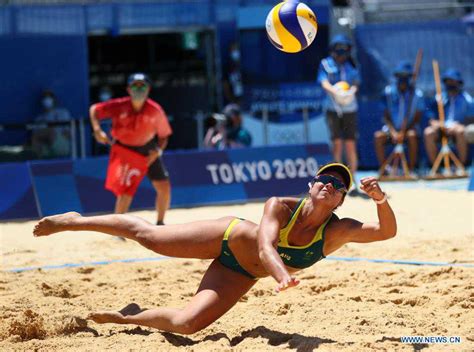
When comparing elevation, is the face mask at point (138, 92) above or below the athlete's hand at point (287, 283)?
above

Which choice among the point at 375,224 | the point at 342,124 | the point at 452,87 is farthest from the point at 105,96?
the point at 375,224

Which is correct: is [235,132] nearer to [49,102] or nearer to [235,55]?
[235,55]

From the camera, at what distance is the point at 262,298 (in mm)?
6473

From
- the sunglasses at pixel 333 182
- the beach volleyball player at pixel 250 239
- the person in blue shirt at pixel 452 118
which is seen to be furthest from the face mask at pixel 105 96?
the sunglasses at pixel 333 182

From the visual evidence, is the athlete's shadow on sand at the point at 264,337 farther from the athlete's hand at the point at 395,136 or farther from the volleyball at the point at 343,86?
the athlete's hand at the point at 395,136

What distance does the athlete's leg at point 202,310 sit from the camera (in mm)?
5156

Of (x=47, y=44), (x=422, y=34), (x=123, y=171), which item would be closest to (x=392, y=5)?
(x=422, y=34)

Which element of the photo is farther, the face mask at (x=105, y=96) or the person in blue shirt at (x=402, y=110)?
the face mask at (x=105, y=96)

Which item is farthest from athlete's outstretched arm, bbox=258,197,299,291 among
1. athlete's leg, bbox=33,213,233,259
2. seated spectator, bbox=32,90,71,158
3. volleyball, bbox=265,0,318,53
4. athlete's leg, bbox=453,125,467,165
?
athlete's leg, bbox=453,125,467,165

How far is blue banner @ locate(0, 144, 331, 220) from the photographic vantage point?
36.8 ft

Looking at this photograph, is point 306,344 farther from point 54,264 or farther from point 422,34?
point 422,34

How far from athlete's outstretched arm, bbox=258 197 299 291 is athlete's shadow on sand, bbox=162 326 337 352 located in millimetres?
488

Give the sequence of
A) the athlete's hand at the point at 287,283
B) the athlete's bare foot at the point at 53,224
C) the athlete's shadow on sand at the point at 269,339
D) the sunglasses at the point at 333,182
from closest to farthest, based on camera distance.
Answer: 1. the athlete's hand at the point at 287,283
2. the athlete's shadow on sand at the point at 269,339
3. the sunglasses at the point at 333,182
4. the athlete's bare foot at the point at 53,224

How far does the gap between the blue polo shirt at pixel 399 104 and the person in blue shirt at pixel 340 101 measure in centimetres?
191
